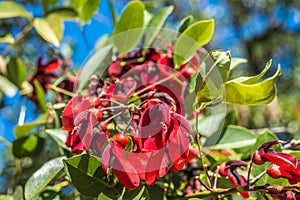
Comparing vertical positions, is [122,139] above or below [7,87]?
above

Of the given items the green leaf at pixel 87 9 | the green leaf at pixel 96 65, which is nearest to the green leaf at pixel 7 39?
the green leaf at pixel 87 9

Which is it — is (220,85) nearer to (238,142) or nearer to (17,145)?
(238,142)

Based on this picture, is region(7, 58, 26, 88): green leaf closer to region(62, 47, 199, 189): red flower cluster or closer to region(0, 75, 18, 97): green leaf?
region(0, 75, 18, 97): green leaf

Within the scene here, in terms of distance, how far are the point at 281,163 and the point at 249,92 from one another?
0.08m

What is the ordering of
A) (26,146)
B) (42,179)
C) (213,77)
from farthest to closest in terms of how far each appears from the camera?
(26,146)
(42,179)
(213,77)

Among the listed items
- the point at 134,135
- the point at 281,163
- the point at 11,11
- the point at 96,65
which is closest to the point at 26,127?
the point at 96,65

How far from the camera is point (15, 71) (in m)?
0.98

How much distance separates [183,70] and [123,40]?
0.14 metres

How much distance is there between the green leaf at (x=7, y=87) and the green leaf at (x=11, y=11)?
165 millimetres

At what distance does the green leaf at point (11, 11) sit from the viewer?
95 centimetres

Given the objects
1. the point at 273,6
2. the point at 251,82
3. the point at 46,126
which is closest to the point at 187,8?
the point at 273,6

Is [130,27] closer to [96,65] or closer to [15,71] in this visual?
[96,65]

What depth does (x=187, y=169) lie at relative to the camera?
27.7 inches

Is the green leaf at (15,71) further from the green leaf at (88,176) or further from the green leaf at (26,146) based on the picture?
the green leaf at (88,176)
